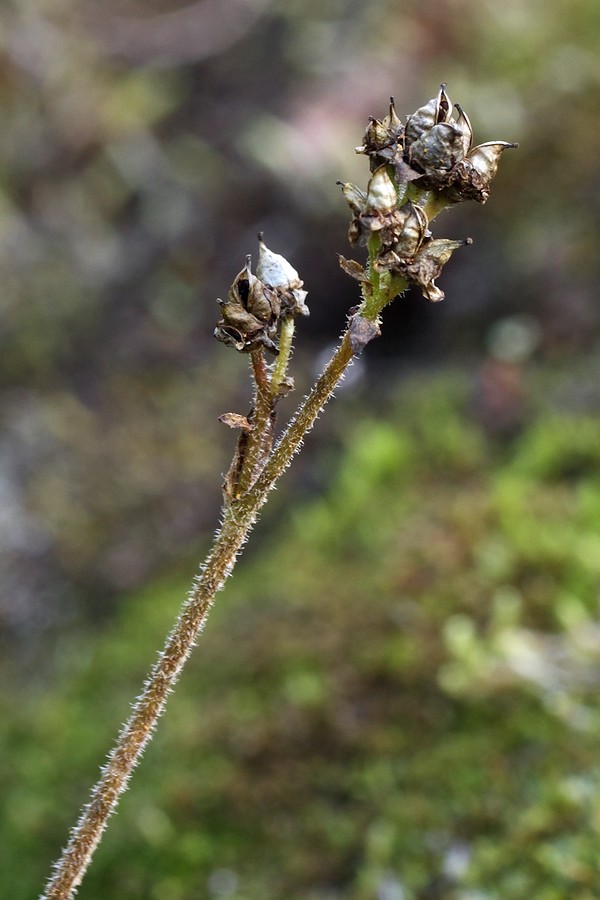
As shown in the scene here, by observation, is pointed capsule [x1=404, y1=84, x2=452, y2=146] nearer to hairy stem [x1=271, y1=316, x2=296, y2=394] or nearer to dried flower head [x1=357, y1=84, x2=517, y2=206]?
dried flower head [x1=357, y1=84, x2=517, y2=206]

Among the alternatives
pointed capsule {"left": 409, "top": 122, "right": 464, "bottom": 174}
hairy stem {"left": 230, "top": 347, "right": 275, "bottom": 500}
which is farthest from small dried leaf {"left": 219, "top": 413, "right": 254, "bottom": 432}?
pointed capsule {"left": 409, "top": 122, "right": 464, "bottom": 174}

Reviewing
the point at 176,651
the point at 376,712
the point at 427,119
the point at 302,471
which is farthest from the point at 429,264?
the point at 302,471

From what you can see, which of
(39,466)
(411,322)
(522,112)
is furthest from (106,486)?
(522,112)

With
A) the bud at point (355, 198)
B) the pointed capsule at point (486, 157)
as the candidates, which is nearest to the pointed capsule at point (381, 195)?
the bud at point (355, 198)

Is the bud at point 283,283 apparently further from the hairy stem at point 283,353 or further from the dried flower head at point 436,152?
the dried flower head at point 436,152

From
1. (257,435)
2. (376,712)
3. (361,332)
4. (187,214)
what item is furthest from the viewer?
(187,214)

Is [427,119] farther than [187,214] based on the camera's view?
No

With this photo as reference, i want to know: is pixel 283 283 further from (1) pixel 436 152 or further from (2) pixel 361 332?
(1) pixel 436 152
